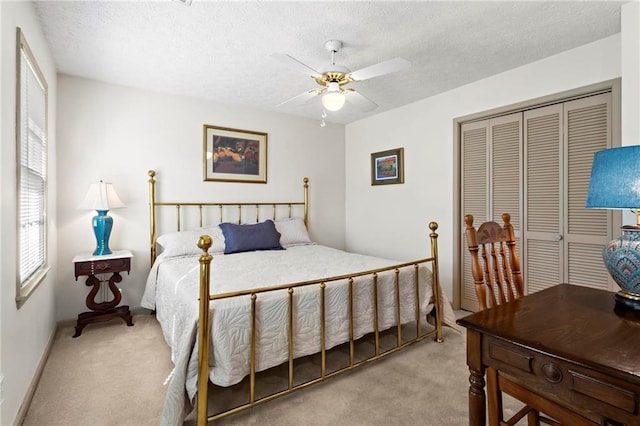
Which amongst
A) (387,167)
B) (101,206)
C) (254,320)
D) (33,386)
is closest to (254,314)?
(254,320)

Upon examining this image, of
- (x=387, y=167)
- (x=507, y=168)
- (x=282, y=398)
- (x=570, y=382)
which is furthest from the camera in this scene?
(x=387, y=167)

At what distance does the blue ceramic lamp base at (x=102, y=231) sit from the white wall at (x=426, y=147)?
3.17 metres

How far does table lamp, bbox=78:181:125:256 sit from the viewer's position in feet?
9.69

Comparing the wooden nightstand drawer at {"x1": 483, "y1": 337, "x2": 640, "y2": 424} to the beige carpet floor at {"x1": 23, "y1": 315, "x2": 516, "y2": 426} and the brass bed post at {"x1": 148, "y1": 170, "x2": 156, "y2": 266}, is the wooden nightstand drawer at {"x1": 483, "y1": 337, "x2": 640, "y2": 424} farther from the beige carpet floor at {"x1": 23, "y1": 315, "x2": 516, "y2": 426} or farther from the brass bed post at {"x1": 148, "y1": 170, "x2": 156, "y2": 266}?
the brass bed post at {"x1": 148, "y1": 170, "x2": 156, "y2": 266}

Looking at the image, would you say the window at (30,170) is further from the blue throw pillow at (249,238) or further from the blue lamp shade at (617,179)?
the blue lamp shade at (617,179)

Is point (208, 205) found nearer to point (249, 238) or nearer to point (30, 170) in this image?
point (249, 238)

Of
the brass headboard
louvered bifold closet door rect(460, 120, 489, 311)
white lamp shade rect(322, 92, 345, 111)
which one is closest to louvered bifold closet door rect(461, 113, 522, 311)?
louvered bifold closet door rect(460, 120, 489, 311)

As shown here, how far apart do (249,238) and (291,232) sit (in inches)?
25.9

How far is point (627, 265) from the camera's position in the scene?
118 cm

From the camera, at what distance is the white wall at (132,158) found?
10.2 ft

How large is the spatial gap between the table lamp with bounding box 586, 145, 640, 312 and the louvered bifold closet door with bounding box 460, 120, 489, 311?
2.14m

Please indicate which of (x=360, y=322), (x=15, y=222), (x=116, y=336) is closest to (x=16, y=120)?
(x=15, y=222)

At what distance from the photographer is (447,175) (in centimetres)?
361

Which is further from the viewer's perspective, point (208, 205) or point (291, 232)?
point (291, 232)
